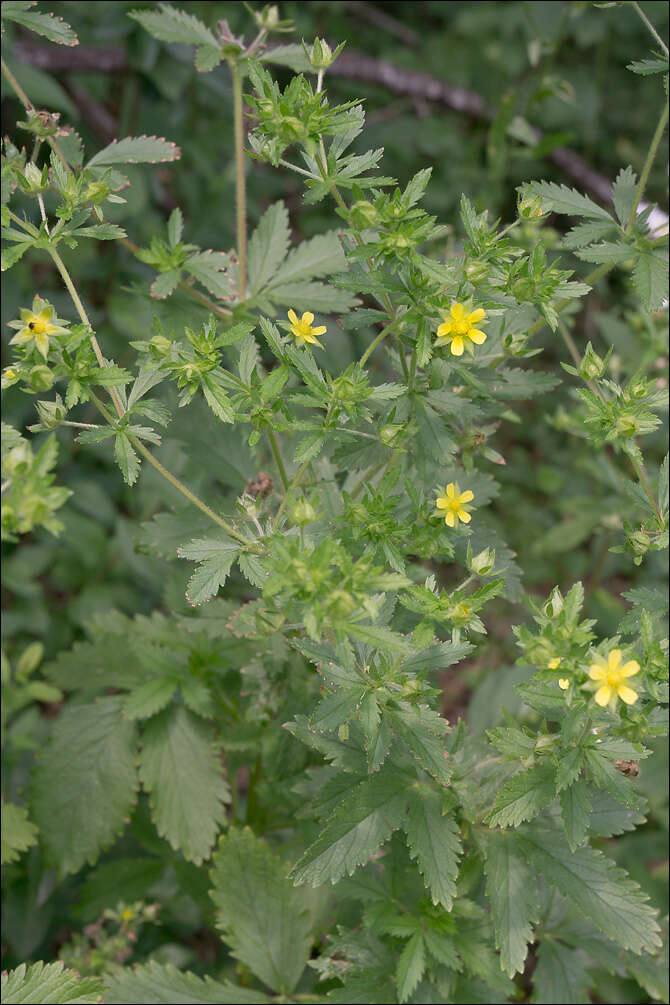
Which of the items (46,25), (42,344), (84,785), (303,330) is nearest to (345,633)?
(303,330)

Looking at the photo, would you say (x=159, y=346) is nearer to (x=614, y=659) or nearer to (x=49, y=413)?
(x=49, y=413)

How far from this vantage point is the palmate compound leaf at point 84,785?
104 inches

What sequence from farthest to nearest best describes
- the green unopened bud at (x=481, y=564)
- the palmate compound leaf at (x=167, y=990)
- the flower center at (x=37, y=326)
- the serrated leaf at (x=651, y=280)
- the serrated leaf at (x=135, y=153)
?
the serrated leaf at (x=135, y=153)
the palmate compound leaf at (x=167, y=990)
the serrated leaf at (x=651, y=280)
the green unopened bud at (x=481, y=564)
the flower center at (x=37, y=326)

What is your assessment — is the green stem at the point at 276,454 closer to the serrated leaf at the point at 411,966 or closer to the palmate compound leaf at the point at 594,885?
the palmate compound leaf at the point at 594,885

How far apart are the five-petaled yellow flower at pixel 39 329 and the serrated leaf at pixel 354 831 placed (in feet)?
3.83

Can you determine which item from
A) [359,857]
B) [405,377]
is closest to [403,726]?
[359,857]

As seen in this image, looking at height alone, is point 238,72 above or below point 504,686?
above

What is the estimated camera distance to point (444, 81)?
508 centimetres

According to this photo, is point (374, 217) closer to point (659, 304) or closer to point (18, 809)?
point (659, 304)

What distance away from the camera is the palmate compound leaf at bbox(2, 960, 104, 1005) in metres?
2.04

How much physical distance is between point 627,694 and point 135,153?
77.4 inches

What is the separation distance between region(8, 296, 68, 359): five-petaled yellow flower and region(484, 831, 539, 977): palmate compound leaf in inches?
57.9

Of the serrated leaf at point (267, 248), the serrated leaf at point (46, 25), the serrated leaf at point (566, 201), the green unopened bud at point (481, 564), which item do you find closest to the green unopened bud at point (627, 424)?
the green unopened bud at point (481, 564)

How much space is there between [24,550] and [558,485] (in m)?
2.52
